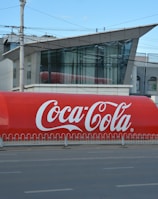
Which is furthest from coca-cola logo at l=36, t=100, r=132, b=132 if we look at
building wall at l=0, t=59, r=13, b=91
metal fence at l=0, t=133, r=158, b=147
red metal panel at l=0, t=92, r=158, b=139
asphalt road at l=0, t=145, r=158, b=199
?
building wall at l=0, t=59, r=13, b=91

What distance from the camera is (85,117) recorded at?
27125mm

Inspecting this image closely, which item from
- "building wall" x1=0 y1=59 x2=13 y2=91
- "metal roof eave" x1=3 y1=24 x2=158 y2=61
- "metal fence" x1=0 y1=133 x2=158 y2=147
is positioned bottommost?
"metal fence" x1=0 y1=133 x2=158 y2=147

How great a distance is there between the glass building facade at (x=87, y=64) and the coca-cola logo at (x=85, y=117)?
1702cm

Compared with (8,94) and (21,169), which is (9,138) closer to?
(8,94)

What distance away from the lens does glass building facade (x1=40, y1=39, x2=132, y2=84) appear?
4526cm

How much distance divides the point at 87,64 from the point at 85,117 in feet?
62.9

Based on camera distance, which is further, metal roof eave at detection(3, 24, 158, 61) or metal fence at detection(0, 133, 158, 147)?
metal roof eave at detection(3, 24, 158, 61)

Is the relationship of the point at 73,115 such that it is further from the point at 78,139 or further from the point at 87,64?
the point at 87,64

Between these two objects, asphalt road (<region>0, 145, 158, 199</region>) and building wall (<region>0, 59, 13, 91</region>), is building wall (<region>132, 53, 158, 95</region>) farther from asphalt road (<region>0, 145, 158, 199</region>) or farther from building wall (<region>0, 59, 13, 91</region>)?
asphalt road (<region>0, 145, 158, 199</region>)

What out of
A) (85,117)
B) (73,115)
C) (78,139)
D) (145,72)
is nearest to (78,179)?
(78,139)

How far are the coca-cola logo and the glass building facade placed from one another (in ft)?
55.8

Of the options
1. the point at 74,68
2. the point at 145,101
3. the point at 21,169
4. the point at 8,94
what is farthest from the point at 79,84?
the point at 21,169

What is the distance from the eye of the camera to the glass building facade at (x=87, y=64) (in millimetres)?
45263

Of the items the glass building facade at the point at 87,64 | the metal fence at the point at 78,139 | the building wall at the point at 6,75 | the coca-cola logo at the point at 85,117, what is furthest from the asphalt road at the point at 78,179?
the building wall at the point at 6,75
